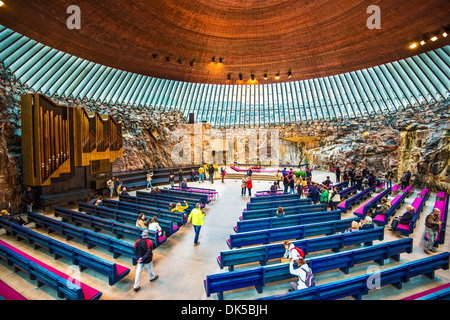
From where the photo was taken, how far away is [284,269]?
142 inches

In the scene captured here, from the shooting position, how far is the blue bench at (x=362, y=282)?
109 inches

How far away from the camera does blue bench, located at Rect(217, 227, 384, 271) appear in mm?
3986

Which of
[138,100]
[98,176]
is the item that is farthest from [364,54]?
[138,100]

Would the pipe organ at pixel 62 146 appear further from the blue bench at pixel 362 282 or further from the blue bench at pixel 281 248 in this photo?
the blue bench at pixel 362 282

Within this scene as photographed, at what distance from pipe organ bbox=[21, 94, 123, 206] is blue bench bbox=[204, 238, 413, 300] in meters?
8.73

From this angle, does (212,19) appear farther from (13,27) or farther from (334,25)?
(13,27)

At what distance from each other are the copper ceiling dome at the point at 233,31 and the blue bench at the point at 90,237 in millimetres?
7425

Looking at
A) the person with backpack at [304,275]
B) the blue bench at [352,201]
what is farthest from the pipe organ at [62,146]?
the blue bench at [352,201]

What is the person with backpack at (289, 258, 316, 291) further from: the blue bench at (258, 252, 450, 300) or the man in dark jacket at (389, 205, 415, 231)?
the man in dark jacket at (389, 205, 415, 231)

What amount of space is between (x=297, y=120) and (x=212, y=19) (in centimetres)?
1939

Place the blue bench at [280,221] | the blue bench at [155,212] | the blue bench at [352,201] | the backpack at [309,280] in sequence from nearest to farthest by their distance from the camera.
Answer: the backpack at [309,280]
the blue bench at [280,221]
the blue bench at [155,212]
the blue bench at [352,201]

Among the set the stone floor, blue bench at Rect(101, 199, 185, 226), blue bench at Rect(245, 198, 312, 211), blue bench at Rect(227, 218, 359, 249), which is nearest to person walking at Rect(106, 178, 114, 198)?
blue bench at Rect(101, 199, 185, 226)

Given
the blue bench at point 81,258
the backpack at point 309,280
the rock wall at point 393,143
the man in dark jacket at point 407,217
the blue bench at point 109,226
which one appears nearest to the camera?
the backpack at point 309,280

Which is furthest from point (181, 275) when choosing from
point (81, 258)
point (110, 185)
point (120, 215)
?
point (110, 185)
